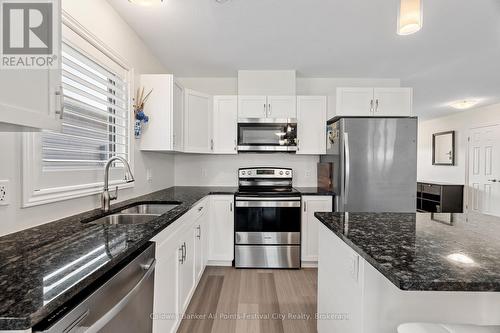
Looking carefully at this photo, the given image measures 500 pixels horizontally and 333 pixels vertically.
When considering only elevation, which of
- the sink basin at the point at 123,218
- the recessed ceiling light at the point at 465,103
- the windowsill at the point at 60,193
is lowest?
the sink basin at the point at 123,218

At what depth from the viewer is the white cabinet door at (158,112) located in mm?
2420

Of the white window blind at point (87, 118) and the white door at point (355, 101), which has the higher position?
the white door at point (355, 101)

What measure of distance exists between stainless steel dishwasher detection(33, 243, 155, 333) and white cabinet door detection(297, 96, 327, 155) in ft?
7.79

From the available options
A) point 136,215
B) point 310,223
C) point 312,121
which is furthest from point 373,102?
point 136,215

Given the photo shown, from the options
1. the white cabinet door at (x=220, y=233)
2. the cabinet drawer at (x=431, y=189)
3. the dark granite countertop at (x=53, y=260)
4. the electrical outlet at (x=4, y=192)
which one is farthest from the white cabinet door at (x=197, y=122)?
the cabinet drawer at (x=431, y=189)

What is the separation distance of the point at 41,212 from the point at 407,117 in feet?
11.0

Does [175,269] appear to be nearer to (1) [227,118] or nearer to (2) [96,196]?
(2) [96,196]

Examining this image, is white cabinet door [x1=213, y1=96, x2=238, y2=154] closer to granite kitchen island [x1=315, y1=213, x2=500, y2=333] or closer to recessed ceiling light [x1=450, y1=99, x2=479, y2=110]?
granite kitchen island [x1=315, y1=213, x2=500, y2=333]

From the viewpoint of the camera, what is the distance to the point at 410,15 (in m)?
1.12

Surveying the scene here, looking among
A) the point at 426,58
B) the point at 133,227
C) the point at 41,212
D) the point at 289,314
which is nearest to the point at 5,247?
the point at 41,212

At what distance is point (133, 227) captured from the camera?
50.9 inches

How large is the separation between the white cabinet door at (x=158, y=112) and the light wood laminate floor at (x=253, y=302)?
149 centimetres

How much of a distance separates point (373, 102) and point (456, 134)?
163 inches

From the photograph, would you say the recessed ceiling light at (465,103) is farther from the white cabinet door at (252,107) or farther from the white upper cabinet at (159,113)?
the white upper cabinet at (159,113)
